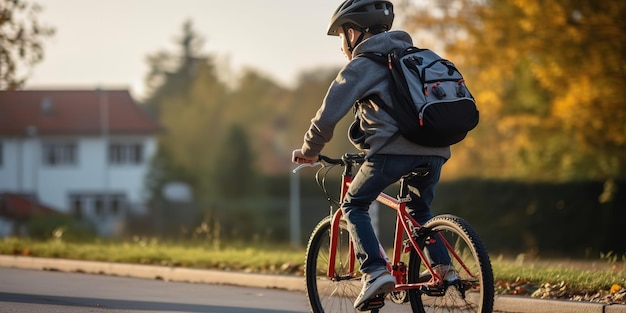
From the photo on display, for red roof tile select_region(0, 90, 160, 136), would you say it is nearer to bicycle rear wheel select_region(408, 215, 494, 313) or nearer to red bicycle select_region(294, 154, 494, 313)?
red bicycle select_region(294, 154, 494, 313)

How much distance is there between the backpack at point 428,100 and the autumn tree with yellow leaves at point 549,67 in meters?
15.8

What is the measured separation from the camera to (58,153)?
253 feet

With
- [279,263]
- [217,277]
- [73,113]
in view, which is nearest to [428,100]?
[217,277]

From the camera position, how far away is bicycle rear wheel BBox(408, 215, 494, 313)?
18.3ft

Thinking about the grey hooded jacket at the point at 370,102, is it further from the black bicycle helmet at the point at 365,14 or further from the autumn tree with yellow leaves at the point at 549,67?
the autumn tree with yellow leaves at the point at 549,67

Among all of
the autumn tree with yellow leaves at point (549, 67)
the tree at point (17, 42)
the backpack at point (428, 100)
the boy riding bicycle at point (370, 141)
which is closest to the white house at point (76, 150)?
the autumn tree with yellow leaves at point (549, 67)

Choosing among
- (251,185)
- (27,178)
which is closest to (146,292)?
(251,185)

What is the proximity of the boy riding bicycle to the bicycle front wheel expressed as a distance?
41 centimetres

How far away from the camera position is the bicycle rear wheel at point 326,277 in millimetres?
6641

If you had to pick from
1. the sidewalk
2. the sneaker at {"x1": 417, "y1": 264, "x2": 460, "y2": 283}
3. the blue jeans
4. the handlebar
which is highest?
the handlebar

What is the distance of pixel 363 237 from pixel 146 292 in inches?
137

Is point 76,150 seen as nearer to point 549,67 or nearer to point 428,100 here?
point 549,67

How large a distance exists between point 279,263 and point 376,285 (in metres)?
4.83

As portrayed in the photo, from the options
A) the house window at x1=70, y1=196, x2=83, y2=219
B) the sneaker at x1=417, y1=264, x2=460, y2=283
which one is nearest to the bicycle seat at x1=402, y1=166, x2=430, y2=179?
the sneaker at x1=417, y1=264, x2=460, y2=283
